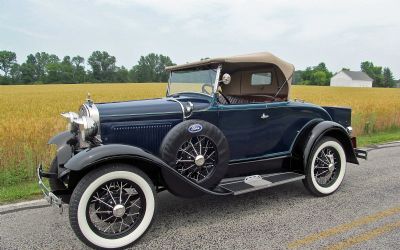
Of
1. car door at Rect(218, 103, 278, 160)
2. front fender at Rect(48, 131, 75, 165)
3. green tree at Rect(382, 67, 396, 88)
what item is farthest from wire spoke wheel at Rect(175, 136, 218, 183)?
green tree at Rect(382, 67, 396, 88)

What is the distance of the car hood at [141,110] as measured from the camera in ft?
12.8

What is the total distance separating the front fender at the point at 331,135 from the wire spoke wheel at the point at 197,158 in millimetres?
1502

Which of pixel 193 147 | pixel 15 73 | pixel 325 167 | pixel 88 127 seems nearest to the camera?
pixel 88 127

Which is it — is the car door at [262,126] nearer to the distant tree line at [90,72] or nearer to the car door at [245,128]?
the car door at [245,128]

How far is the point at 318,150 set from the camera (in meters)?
4.99

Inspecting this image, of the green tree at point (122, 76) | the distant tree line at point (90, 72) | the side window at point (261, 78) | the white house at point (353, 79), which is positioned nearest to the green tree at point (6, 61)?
the distant tree line at point (90, 72)

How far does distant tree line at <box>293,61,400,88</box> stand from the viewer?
9564 cm

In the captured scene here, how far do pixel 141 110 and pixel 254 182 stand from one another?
5.66 feet

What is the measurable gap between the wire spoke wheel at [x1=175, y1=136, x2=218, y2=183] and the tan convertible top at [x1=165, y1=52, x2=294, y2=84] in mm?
1048

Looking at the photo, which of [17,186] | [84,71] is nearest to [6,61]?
[84,71]

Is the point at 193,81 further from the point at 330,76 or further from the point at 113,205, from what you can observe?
the point at 330,76

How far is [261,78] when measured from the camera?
17.6 feet

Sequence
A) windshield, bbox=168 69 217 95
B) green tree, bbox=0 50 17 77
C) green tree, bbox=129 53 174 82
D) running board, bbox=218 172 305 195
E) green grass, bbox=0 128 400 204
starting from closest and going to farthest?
running board, bbox=218 172 305 195, windshield, bbox=168 69 217 95, green grass, bbox=0 128 400 204, green tree, bbox=129 53 174 82, green tree, bbox=0 50 17 77

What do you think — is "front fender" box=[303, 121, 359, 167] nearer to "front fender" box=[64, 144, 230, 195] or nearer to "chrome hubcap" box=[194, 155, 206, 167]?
"chrome hubcap" box=[194, 155, 206, 167]
